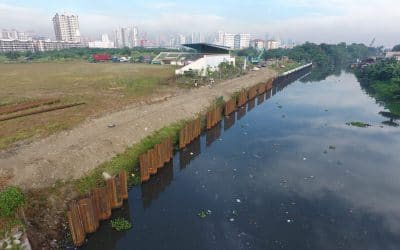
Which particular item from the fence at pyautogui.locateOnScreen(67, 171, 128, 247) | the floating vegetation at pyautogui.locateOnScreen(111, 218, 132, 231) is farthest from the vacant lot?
the floating vegetation at pyautogui.locateOnScreen(111, 218, 132, 231)

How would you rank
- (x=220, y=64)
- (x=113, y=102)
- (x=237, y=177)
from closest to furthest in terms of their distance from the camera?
(x=237, y=177), (x=113, y=102), (x=220, y=64)

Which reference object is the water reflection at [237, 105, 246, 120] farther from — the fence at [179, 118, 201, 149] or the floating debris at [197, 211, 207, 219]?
the floating debris at [197, 211, 207, 219]

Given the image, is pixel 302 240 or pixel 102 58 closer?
pixel 302 240

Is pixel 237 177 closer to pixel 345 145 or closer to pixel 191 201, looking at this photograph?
pixel 191 201

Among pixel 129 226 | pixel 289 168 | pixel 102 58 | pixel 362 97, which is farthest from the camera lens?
pixel 102 58

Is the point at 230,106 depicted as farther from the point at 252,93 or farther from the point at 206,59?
the point at 206,59

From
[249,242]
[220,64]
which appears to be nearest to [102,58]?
[220,64]

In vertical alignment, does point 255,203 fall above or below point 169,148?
below
